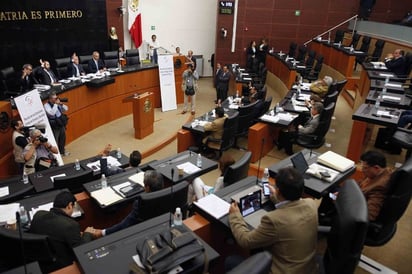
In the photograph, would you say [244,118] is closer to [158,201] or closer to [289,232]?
[158,201]

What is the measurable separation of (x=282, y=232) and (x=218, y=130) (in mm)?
3955

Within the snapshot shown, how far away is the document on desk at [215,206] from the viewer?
2557mm

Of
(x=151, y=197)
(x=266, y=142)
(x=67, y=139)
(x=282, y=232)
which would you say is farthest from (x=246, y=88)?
(x=282, y=232)

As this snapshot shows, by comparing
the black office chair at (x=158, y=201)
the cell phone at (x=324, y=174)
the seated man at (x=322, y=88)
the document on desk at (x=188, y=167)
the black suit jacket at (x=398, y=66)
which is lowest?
the document on desk at (x=188, y=167)

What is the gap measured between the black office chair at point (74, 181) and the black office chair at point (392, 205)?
9.71ft

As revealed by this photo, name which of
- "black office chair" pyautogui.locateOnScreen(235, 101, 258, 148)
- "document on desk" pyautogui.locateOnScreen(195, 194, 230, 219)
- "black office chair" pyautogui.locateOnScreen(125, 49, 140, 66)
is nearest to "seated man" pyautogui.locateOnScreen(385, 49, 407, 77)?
"black office chair" pyautogui.locateOnScreen(235, 101, 258, 148)

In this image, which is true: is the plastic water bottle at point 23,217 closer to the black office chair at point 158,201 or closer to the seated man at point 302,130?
the black office chair at point 158,201

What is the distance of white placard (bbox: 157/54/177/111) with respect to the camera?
9.51 metres

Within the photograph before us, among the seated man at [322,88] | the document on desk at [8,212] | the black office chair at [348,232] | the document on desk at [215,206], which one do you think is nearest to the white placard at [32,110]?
the document on desk at [8,212]

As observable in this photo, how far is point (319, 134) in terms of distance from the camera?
5.49m

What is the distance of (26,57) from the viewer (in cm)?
882

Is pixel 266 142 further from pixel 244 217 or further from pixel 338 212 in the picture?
pixel 338 212

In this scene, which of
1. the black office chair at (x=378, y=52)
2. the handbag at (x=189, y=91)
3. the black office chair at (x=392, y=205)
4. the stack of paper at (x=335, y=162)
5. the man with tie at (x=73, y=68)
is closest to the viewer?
the black office chair at (x=392, y=205)

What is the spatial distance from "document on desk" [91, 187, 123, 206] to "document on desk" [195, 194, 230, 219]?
1.07 m
